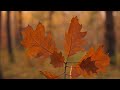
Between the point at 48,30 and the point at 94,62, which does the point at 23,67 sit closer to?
the point at 48,30

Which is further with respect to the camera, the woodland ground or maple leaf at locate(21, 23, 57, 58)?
the woodland ground

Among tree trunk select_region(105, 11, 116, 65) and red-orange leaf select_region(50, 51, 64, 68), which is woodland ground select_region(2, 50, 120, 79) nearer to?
tree trunk select_region(105, 11, 116, 65)

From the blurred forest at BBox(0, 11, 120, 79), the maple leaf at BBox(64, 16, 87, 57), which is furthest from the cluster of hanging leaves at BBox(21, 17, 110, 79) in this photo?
the blurred forest at BBox(0, 11, 120, 79)

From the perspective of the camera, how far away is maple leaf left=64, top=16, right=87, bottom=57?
1.41ft

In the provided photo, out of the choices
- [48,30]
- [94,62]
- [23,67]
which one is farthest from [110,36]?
[94,62]

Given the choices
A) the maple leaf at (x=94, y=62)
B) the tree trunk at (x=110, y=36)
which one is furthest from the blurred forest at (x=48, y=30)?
the maple leaf at (x=94, y=62)

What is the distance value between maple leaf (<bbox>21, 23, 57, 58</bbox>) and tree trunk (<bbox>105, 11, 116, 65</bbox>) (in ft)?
27.1

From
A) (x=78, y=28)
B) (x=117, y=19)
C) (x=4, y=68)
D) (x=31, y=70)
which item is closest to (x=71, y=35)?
(x=78, y=28)

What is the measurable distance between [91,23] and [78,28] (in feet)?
38.8

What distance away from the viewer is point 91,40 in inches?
422

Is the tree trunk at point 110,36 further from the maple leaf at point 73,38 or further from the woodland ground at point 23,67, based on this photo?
the maple leaf at point 73,38

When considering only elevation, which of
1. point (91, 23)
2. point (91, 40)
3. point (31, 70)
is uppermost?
point (91, 23)

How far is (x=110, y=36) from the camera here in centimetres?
912
